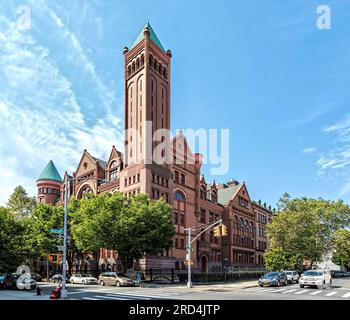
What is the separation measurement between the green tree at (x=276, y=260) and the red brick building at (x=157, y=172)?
41.8ft

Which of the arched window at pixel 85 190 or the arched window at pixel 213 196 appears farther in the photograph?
the arched window at pixel 213 196

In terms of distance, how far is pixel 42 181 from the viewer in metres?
81.9

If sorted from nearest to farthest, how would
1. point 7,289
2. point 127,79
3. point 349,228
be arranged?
1. point 7,289
2. point 127,79
3. point 349,228

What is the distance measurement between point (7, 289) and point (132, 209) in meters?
15.5

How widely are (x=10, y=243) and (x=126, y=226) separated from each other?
1228 centimetres

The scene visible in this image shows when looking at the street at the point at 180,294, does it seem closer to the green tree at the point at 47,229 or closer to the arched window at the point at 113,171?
the green tree at the point at 47,229

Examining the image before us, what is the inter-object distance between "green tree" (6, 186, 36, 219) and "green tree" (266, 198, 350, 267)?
4625 cm

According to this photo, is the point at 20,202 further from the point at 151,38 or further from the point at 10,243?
the point at 151,38

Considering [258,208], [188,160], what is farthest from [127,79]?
[258,208]

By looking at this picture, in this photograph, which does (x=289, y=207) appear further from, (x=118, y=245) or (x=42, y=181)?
(x=42, y=181)

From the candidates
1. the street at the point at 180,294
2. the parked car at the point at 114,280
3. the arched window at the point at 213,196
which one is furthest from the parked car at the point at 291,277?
the arched window at the point at 213,196

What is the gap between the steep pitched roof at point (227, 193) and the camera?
7960 cm

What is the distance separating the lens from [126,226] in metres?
42.9

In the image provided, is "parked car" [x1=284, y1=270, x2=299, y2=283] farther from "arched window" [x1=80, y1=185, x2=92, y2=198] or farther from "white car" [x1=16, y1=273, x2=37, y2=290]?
"arched window" [x1=80, y1=185, x2=92, y2=198]
